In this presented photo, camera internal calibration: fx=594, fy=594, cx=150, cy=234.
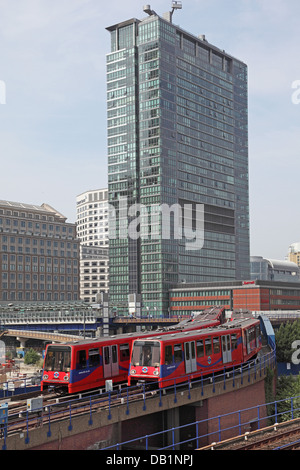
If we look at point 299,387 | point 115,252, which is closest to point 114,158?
point 115,252

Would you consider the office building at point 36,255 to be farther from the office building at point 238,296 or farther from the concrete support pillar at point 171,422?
the concrete support pillar at point 171,422

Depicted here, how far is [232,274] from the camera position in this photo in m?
193

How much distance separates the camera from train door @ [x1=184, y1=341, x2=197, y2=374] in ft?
125

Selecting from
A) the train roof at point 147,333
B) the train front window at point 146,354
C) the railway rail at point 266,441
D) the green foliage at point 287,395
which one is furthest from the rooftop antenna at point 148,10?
the railway rail at point 266,441

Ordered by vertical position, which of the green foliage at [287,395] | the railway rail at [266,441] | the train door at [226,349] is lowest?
the green foliage at [287,395]

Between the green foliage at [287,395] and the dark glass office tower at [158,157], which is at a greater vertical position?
the dark glass office tower at [158,157]

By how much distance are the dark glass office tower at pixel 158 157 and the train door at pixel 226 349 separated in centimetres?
12172

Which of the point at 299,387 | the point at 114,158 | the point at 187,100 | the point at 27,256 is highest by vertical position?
the point at 187,100

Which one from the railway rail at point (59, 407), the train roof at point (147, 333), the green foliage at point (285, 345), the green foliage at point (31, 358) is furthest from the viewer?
the green foliage at point (31, 358)

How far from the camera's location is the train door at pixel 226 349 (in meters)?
42.5
